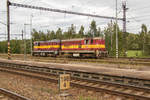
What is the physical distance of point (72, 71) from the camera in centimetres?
1369

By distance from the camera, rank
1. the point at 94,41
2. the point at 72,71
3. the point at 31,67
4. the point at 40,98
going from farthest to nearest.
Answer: the point at 94,41 < the point at 31,67 < the point at 72,71 < the point at 40,98

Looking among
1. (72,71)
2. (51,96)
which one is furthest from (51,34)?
(51,96)

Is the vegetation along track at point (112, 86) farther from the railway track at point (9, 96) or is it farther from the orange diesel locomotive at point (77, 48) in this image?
the orange diesel locomotive at point (77, 48)

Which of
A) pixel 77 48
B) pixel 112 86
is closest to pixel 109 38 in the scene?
pixel 77 48

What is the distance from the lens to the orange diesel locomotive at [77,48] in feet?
87.1

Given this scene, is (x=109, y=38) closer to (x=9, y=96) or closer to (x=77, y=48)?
(x=77, y=48)

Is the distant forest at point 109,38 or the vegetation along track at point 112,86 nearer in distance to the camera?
the vegetation along track at point 112,86

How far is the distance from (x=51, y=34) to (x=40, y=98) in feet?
260

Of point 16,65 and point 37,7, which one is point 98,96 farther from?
point 37,7

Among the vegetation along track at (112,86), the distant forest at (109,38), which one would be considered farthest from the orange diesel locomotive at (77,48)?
the vegetation along track at (112,86)

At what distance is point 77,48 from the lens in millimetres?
28938

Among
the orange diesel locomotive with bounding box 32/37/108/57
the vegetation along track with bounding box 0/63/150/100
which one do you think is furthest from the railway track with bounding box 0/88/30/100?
the orange diesel locomotive with bounding box 32/37/108/57

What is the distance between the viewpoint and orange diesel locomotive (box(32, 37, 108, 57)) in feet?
87.1

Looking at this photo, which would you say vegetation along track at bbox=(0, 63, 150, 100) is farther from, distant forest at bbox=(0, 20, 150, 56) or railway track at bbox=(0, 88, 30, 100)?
distant forest at bbox=(0, 20, 150, 56)
